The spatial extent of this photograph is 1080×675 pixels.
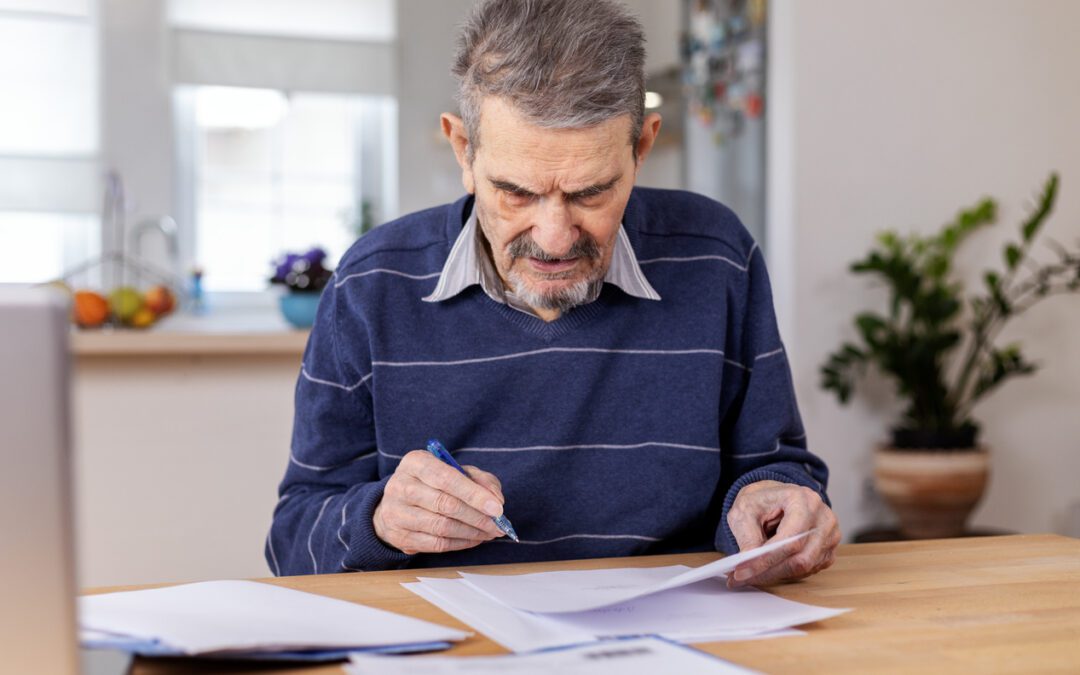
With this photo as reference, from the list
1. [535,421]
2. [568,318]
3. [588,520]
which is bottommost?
[588,520]

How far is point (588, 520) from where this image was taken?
4.35ft

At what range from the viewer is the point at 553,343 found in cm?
134

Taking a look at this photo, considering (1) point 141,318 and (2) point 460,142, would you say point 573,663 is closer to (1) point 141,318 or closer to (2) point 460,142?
(2) point 460,142

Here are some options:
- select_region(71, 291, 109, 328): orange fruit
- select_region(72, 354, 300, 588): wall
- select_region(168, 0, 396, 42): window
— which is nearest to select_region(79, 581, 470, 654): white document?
select_region(72, 354, 300, 588): wall

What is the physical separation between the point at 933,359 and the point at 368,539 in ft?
8.24

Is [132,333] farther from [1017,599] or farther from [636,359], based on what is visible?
[1017,599]

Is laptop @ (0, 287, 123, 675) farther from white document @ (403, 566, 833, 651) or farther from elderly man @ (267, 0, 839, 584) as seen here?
elderly man @ (267, 0, 839, 584)

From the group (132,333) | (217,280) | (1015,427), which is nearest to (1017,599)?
(132,333)

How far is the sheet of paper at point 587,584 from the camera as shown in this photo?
2.79ft

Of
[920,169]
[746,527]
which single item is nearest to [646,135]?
[746,527]

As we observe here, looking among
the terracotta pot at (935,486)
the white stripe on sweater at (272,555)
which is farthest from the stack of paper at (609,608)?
the terracotta pot at (935,486)

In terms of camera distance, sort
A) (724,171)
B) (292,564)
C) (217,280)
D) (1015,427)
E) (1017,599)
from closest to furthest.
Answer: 1. (1017,599)
2. (292,564)
3. (1015,427)
4. (724,171)
5. (217,280)

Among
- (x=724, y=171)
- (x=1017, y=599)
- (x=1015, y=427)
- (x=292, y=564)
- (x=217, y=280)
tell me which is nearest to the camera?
(x=1017, y=599)

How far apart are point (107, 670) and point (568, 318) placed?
2.48 ft
